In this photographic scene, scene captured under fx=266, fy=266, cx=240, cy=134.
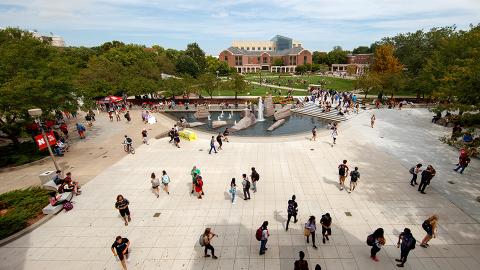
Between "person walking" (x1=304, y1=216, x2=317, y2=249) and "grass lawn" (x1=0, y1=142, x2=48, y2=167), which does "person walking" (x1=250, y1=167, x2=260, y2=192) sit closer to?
"person walking" (x1=304, y1=216, x2=317, y2=249)

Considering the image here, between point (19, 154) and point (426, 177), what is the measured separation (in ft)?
89.2

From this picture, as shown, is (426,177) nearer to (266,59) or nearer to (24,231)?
(24,231)

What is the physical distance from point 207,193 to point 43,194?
8718 millimetres

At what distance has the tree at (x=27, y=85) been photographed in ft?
57.7

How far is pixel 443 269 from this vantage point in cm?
898

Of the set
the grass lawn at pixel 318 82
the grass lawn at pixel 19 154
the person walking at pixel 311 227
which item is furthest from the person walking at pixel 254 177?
the grass lawn at pixel 318 82

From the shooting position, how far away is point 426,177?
43.7 ft

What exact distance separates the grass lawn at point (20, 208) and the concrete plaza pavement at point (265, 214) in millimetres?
757

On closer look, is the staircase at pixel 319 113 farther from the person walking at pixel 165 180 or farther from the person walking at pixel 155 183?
the person walking at pixel 155 183

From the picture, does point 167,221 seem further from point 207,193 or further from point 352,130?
point 352,130

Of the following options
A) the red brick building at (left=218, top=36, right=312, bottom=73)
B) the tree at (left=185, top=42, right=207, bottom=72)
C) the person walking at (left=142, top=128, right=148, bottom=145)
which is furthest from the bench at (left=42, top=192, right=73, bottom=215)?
the red brick building at (left=218, top=36, right=312, bottom=73)

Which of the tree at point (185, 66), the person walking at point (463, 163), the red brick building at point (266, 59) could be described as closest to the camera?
the person walking at point (463, 163)

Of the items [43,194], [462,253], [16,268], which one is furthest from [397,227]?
[43,194]

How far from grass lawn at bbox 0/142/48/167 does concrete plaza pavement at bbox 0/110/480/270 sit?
681cm
